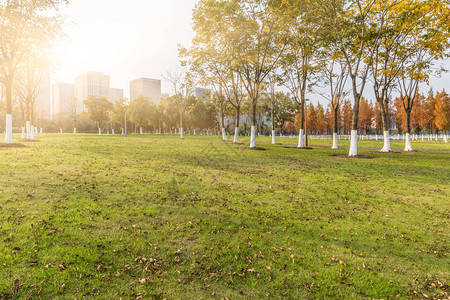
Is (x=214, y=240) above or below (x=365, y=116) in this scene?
below

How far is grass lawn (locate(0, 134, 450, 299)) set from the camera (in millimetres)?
4117

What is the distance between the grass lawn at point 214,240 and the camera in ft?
13.5

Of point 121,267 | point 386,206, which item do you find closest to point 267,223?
point 121,267

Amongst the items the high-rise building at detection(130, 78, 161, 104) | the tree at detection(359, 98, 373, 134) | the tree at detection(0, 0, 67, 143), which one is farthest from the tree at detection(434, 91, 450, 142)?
the high-rise building at detection(130, 78, 161, 104)

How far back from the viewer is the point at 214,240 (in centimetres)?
561

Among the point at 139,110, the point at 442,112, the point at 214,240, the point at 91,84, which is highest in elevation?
the point at 91,84

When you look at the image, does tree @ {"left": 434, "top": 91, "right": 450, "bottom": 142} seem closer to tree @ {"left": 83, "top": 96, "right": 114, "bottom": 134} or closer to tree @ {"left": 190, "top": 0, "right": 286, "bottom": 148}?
tree @ {"left": 190, "top": 0, "right": 286, "bottom": 148}

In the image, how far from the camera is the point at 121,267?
14.7 feet

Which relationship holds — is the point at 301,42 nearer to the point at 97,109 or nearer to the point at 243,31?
the point at 243,31

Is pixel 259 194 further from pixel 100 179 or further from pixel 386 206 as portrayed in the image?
pixel 100 179

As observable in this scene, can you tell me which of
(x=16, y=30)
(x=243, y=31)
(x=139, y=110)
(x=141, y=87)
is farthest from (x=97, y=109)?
(x=243, y=31)

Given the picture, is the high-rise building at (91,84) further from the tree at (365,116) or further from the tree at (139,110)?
the tree at (365,116)

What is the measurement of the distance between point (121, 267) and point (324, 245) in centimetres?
458

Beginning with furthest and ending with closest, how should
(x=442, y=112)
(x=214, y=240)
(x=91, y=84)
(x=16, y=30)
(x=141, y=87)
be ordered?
1. (x=91, y=84)
2. (x=141, y=87)
3. (x=442, y=112)
4. (x=16, y=30)
5. (x=214, y=240)
